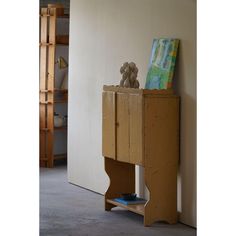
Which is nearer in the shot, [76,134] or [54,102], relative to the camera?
[76,134]

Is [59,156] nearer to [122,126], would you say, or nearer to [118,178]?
[118,178]

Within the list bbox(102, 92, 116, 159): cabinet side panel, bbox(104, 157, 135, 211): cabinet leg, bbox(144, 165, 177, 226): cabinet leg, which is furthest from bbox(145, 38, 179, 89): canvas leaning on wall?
bbox(104, 157, 135, 211): cabinet leg

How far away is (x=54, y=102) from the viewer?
970 cm

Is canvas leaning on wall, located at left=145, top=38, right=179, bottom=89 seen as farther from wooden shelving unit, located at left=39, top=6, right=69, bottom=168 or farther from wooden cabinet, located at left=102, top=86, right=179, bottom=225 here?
wooden shelving unit, located at left=39, top=6, right=69, bottom=168

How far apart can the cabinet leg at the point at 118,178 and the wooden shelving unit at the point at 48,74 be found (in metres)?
3.08

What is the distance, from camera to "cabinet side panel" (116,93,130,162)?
605 cm

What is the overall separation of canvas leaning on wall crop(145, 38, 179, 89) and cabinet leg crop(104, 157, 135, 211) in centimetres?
98

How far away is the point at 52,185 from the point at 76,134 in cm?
75

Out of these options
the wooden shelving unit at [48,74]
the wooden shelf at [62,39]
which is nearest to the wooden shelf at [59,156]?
the wooden shelving unit at [48,74]

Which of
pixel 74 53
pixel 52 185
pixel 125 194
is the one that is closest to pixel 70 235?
pixel 125 194

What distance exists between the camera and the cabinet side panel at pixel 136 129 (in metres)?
5.80
